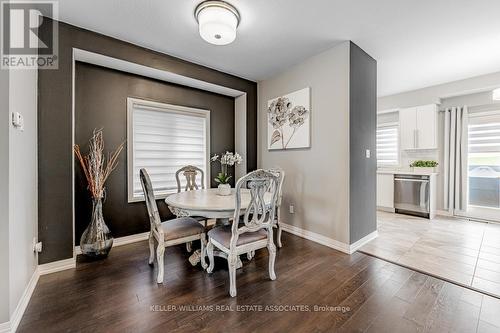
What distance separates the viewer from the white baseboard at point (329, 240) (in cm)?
273

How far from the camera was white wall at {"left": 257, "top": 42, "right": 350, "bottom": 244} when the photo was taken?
276 centimetres

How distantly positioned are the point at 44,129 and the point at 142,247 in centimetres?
170

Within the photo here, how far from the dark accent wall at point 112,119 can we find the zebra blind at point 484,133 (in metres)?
5.41

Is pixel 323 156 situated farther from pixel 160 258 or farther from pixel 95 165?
pixel 95 165

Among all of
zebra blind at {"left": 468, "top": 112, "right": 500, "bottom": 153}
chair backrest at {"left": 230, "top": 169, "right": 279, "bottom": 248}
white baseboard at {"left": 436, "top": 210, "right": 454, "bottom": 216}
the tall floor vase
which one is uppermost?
zebra blind at {"left": 468, "top": 112, "right": 500, "bottom": 153}

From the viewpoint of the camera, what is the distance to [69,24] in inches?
91.1

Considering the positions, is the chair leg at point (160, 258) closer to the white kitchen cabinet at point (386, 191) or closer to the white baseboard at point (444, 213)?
the white kitchen cabinet at point (386, 191)

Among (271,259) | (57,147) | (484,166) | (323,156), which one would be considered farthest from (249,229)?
(484,166)

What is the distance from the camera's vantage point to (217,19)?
6.49ft

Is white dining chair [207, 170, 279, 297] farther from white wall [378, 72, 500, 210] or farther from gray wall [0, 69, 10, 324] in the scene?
white wall [378, 72, 500, 210]

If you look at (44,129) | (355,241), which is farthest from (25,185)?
(355,241)

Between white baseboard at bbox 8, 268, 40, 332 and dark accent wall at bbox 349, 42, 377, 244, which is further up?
dark accent wall at bbox 349, 42, 377, 244

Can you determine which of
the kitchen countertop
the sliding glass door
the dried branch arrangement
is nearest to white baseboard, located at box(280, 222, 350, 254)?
the dried branch arrangement

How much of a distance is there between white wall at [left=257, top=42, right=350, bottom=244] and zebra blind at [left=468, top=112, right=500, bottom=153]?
3.35m
